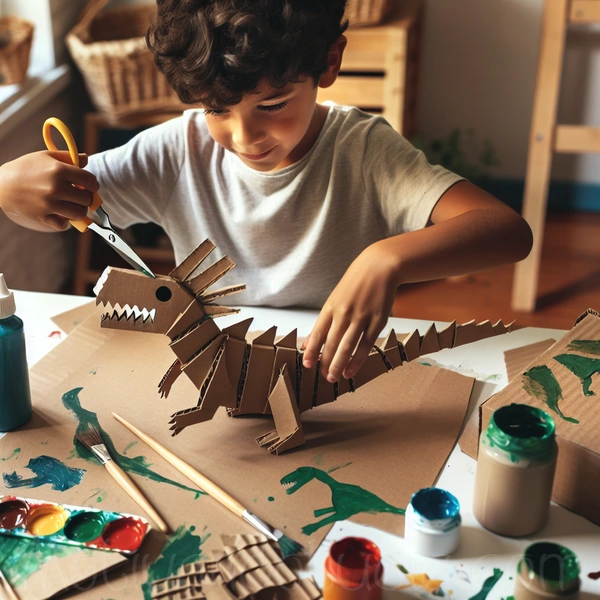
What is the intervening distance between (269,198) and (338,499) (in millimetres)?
551

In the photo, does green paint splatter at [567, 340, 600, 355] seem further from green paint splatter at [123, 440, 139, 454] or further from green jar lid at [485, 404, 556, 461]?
green paint splatter at [123, 440, 139, 454]

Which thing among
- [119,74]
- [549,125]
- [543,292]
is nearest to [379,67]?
[549,125]

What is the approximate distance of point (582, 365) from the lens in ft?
2.75

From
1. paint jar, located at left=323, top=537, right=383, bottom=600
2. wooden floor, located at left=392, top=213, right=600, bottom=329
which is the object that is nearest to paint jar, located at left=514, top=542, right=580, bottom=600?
paint jar, located at left=323, top=537, right=383, bottom=600

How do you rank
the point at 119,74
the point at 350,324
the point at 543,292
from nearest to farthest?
the point at 350,324
the point at 119,74
the point at 543,292

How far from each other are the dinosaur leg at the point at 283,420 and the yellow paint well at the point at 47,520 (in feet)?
0.72

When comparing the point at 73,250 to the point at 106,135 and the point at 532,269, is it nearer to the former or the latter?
the point at 106,135

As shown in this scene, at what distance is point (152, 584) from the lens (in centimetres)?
67

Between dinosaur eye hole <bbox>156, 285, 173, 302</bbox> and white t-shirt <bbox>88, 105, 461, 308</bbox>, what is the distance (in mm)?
394

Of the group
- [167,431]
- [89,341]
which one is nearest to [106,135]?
[89,341]

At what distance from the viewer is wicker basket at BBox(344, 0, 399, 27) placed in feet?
6.67

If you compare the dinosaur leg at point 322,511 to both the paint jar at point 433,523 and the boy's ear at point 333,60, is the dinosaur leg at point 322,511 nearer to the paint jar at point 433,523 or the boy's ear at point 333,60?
the paint jar at point 433,523

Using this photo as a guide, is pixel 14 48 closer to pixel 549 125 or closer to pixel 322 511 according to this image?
pixel 549 125

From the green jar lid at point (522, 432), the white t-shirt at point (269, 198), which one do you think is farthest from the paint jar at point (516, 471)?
the white t-shirt at point (269, 198)
